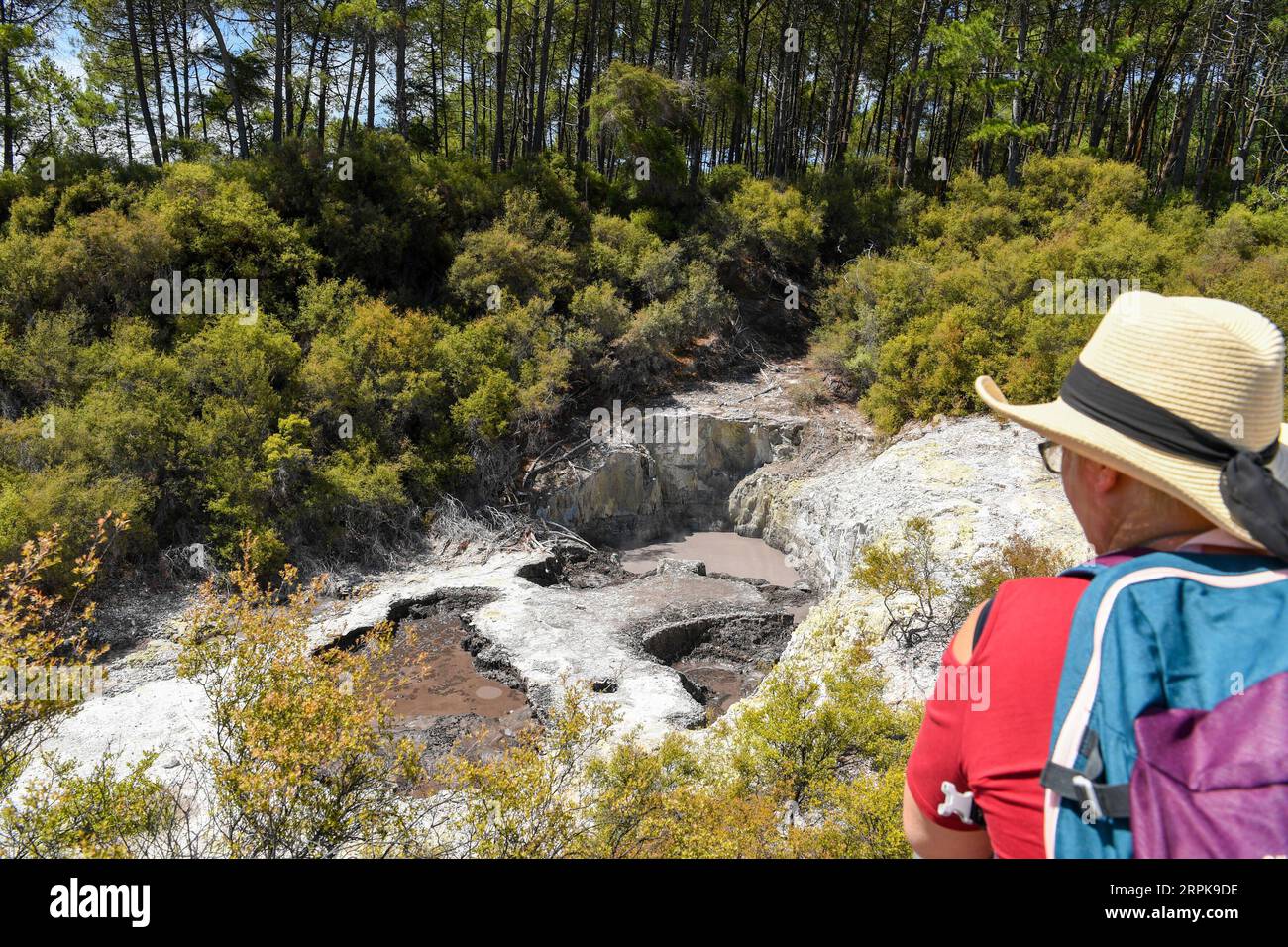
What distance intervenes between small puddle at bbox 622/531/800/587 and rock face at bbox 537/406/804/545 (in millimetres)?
461

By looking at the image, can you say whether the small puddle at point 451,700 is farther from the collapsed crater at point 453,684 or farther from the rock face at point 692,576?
the rock face at point 692,576

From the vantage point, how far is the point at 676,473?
16219mm

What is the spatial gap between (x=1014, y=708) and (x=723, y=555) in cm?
1402

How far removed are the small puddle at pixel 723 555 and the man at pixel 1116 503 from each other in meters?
12.5

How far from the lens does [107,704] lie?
8.75 meters

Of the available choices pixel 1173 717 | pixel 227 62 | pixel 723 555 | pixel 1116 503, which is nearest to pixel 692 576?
pixel 723 555

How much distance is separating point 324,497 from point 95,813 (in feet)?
30.1

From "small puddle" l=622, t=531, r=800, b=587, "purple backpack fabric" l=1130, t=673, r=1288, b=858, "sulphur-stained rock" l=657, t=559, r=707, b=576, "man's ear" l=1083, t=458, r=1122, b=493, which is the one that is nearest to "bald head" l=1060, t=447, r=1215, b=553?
"man's ear" l=1083, t=458, r=1122, b=493

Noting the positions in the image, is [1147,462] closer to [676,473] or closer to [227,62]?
[676,473]

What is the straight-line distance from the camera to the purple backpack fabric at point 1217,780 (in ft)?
3.27

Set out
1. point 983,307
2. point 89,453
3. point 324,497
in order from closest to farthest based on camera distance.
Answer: point 89,453 < point 324,497 < point 983,307

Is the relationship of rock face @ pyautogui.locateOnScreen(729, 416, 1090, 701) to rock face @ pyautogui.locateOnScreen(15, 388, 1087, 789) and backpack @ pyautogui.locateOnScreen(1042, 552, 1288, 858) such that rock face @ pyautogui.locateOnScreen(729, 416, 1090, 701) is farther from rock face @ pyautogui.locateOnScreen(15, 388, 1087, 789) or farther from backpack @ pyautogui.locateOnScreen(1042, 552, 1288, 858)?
backpack @ pyautogui.locateOnScreen(1042, 552, 1288, 858)
